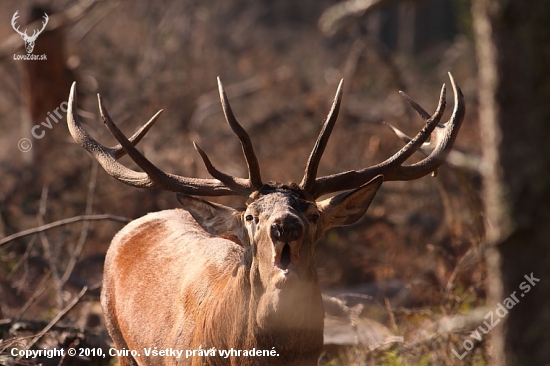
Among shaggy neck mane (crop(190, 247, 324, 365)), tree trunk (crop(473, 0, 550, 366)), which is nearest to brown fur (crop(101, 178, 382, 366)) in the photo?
shaggy neck mane (crop(190, 247, 324, 365))

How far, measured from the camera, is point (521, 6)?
8.36 feet

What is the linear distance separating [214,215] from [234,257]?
0.48 metres

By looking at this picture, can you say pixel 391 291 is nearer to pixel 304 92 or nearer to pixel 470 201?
pixel 470 201

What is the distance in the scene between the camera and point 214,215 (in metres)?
4.95

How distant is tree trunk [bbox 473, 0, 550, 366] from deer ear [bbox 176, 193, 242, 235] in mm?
2410

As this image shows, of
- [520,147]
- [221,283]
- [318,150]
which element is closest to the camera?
[520,147]

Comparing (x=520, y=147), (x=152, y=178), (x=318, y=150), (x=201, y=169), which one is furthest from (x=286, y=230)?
(x=201, y=169)

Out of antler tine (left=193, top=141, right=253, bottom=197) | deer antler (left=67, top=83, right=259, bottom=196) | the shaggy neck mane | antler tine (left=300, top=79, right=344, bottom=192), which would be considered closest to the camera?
the shaggy neck mane

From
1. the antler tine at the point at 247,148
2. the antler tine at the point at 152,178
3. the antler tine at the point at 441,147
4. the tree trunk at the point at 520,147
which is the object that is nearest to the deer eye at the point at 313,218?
the antler tine at the point at 247,148

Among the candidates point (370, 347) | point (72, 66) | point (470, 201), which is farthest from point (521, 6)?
point (72, 66)

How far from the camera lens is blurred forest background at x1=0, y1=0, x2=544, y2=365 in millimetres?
6426

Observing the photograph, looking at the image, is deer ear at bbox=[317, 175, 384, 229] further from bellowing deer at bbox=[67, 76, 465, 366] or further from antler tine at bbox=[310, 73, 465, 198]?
antler tine at bbox=[310, 73, 465, 198]

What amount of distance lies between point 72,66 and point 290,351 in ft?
29.2

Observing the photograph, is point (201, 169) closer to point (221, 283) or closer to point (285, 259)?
point (221, 283)
